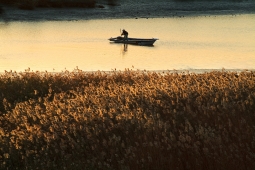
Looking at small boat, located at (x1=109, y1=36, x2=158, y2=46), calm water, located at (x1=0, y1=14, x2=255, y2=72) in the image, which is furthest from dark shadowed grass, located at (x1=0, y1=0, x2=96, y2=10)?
small boat, located at (x1=109, y1=36, x2=158, y2=46)

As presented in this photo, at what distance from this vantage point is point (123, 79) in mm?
19594

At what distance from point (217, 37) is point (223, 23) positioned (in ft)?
53.1

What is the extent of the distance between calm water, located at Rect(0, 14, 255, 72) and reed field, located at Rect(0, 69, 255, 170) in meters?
7.42

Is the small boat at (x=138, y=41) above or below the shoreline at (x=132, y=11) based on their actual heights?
→ below

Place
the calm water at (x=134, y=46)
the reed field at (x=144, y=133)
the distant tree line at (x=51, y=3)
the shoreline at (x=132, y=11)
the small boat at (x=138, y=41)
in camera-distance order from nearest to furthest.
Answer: the reed field at (x=144, y=133)
the calm water at (x=134, y=46)
the small boat at (x=138, y=41)
the shoreline at (x=132, y=11)
the distant tree line at (x=51, y=3)

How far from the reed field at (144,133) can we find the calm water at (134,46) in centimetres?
Result: 742

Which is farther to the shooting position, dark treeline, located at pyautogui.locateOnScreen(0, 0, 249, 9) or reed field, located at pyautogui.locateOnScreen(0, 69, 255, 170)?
dark treeline, located at pyautogui.locateOnScreen(0, 0, 249, 9)

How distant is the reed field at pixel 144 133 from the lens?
1059cm

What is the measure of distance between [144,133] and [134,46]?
3729cm

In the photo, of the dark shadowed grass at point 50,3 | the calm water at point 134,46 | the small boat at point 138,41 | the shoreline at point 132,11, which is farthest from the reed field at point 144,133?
the dark shadowed grass at point 50,3

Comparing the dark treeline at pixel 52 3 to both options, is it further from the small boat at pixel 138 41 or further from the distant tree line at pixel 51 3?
the small boat at pixel 138 41

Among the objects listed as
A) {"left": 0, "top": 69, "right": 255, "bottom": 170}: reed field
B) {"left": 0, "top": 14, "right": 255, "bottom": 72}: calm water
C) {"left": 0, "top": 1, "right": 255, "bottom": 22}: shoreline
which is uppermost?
{"left": 0, "top": 1, "right": 255, "bottom": 22}: shoreline

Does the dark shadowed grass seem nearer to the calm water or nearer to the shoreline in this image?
the shoreline

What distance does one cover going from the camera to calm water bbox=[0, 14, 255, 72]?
33406 mm
